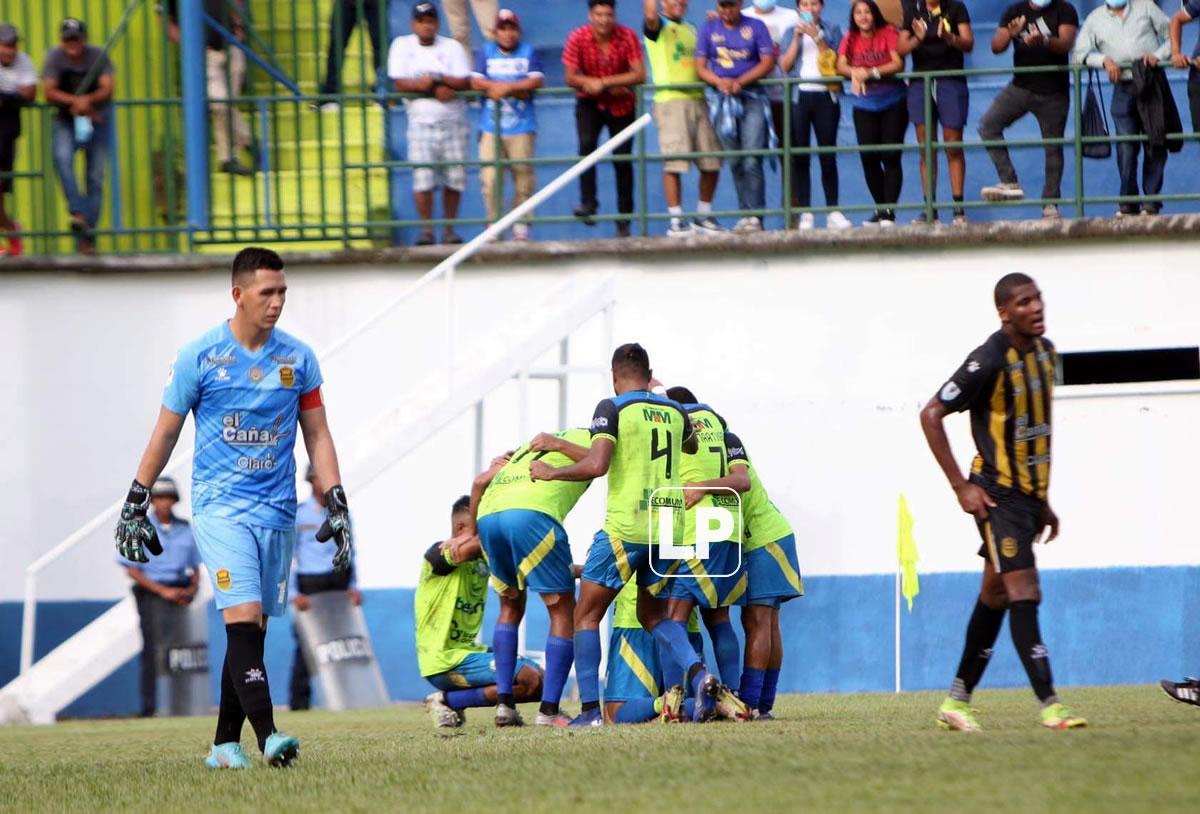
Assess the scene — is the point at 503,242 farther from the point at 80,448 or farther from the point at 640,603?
the point at 640,603

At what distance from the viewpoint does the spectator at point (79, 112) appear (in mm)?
17125

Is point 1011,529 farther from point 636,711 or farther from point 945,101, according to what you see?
point 945,101

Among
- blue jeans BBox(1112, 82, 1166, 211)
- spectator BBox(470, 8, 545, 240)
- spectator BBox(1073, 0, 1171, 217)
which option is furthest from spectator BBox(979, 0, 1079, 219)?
spectator BBox(470, 8, 545, 240)

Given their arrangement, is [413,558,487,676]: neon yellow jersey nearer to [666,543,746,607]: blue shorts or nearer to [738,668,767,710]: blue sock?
[666,543,746,607]: blue shorts

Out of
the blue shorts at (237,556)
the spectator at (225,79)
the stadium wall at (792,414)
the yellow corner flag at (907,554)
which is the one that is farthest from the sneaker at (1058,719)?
the spectator at (225,79)

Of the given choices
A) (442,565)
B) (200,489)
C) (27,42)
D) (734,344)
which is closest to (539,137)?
(734,344)

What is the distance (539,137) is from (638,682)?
8874 millimetres

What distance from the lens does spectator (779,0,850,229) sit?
53.7ft

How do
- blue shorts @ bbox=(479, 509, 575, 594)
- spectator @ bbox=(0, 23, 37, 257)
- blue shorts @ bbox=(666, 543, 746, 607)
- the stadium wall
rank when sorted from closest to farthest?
1. blue shorts @ bbox=(666, 543, 746, 607)
2. blue shorts @ bbox=(479, 509, 575, 594)
3. the stadium wall
4. spectator @ bbox=(0, 23, 37, 257)

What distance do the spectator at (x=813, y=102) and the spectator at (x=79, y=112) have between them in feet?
19.3

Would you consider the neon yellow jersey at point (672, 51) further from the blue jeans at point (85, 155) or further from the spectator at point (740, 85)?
the blue jeans at point (85, 155)

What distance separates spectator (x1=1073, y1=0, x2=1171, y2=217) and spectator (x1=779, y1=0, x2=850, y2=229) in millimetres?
2029

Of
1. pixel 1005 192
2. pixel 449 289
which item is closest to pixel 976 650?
pixel 449 289

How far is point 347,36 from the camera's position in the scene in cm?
1894
